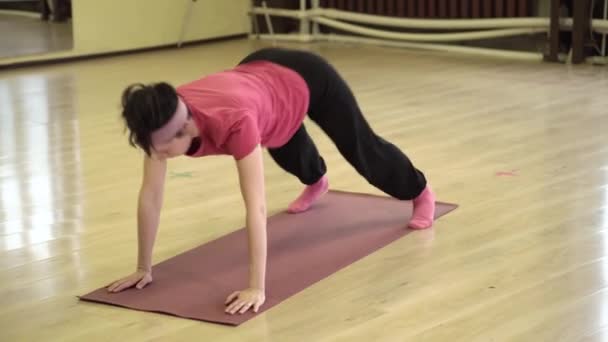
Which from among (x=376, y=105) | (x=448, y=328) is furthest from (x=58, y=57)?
(x=448, y=328)

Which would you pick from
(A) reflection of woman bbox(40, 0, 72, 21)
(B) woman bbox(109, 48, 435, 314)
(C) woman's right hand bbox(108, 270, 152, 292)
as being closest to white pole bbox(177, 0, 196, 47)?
(A) reflection of woman bbox(40, 0, 72, 21)

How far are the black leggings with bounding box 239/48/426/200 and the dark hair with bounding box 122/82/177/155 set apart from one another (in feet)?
1.98

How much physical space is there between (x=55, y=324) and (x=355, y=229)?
1.09 metres

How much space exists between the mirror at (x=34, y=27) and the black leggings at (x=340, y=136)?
4138mm

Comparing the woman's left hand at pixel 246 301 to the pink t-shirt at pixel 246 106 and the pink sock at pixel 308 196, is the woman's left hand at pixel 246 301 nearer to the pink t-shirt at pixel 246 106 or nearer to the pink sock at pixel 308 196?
the pink t-shirt at pixel 246 106

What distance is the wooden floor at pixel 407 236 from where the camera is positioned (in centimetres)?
252

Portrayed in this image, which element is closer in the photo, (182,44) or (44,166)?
(44,166)

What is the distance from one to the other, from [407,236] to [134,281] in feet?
2.96

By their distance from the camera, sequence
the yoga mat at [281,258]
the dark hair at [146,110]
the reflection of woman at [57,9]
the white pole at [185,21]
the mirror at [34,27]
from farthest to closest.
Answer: the white pole at [185,21] < the reflection of woman at [57,9] < the mirror at [34,27] < the yoga mat at [281,258] < the dark hair at [146,110]

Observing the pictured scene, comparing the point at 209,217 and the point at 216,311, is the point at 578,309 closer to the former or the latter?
the point at 216,311

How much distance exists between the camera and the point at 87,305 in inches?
106

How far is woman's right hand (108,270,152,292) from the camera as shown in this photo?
2.76 metres

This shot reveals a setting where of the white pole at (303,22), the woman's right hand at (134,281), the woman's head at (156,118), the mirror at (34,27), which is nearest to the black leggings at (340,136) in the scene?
the woman's head at (156,118)

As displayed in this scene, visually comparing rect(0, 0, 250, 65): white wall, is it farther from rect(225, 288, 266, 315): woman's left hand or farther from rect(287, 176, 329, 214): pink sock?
rect(225, 288, 266, 315): woman's left hand
